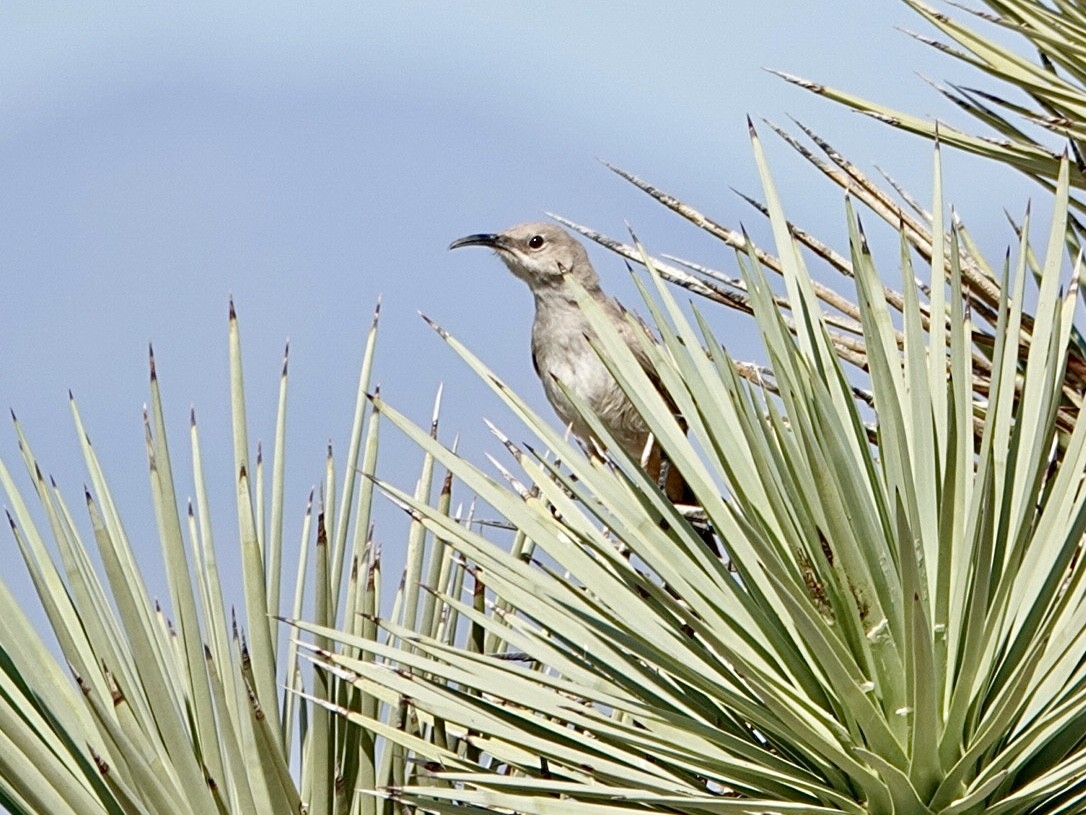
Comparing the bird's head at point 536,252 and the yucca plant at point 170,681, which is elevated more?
the bird's head at point 536,252

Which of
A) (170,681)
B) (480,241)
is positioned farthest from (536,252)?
(170,681)

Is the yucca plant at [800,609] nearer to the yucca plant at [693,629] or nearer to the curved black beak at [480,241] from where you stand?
the yucca plant at [693,629]

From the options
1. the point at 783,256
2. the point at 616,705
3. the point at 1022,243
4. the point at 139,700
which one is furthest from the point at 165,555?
the point at 1022,243

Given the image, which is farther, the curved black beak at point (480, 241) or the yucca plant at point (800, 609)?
the curved black beak at point (480, 241)

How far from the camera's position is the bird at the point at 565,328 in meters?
5.99

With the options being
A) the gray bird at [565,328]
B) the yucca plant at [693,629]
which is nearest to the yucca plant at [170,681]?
the yucca plant at [693,629]

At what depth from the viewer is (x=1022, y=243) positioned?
1.78 m

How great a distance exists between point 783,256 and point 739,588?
0.49m

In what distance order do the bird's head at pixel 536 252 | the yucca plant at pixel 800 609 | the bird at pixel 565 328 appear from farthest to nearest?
the bird's head at pixel 536 252 < the bird at pixel 565 328 < the yucca plant at pixel 800 609

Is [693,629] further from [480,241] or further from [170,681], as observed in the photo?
[480,241]

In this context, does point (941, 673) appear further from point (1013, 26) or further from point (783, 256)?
point (1013, 26)

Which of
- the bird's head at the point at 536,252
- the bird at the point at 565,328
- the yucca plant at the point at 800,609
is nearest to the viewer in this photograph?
the yucca plant at the point at 800,609

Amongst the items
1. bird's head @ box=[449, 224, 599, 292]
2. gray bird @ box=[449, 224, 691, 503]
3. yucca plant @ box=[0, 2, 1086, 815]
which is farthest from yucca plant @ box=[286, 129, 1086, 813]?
bird's head @ box=[449, 224, 599, 292]

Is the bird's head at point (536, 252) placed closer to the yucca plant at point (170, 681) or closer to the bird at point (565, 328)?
the bird at point (565, 328)
